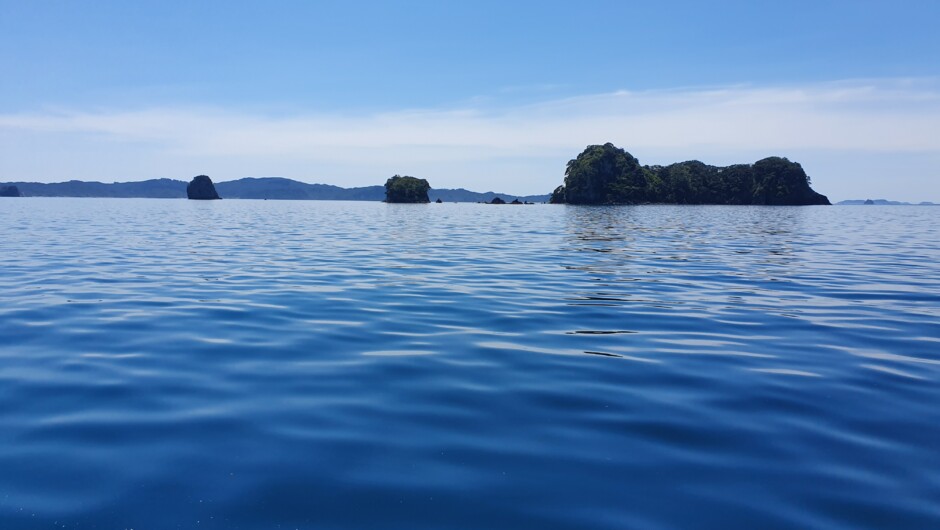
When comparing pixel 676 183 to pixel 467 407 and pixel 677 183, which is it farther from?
pixel 467 407

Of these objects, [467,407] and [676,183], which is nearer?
[467,407]

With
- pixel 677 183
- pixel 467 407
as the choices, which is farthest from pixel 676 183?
pixel 467 407

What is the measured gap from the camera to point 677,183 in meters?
177

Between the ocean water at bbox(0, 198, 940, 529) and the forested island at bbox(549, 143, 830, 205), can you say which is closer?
the ocean water at bbox(0, 198, 940, 529)

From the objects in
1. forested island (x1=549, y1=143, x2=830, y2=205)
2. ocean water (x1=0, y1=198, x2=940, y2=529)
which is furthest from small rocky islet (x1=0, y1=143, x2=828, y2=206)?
ocean water (x1=0, y1=198, x2=940, y2=529)

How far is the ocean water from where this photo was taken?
14.6 feet

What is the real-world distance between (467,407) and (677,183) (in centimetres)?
18506

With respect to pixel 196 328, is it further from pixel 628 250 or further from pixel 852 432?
pixel 628 250

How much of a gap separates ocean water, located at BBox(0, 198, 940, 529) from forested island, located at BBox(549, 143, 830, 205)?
159m

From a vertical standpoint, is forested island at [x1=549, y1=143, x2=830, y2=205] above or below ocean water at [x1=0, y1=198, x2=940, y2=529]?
above

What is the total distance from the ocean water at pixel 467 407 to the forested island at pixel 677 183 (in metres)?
159

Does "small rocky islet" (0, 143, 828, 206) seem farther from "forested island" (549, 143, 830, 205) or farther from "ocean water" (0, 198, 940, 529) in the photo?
"ocean water" (0, 198, 940, 529)

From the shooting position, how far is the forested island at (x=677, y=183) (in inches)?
6658

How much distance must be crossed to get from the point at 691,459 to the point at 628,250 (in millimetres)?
21117
